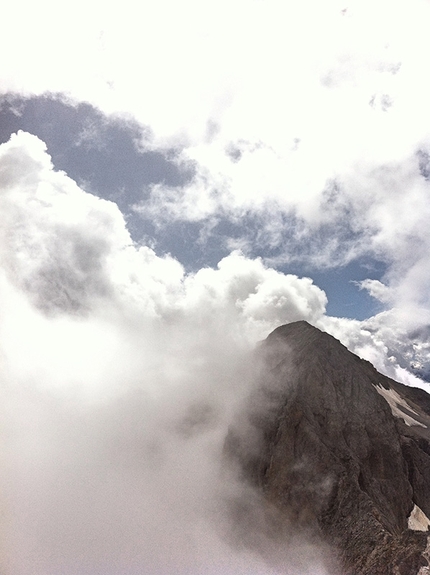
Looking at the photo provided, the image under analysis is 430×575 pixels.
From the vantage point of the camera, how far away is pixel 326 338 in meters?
116

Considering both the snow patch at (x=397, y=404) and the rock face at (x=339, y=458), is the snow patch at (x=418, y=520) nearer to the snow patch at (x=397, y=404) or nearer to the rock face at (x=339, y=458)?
the rock face at (x=339, y=458)

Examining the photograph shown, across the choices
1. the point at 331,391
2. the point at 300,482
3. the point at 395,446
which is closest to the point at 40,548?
the point at 300,482

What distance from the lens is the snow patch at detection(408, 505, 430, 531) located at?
78.4 metres

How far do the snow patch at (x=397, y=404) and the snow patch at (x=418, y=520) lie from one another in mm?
36196

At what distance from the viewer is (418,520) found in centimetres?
8081

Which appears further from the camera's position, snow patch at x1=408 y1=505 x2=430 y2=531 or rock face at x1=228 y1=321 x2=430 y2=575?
snow patch at x1=408 y1=505 x2=430 y2=531

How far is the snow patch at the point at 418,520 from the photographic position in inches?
3086

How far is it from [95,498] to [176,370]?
75494 mm

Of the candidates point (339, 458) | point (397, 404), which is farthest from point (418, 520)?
point (397, 404)

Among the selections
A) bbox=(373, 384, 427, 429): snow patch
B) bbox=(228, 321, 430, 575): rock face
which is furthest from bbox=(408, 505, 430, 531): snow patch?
bbox=(373, 384, 427, 429): snow patch

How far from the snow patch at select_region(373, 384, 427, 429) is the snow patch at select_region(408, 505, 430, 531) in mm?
36196

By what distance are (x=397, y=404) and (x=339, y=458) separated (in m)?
78.5

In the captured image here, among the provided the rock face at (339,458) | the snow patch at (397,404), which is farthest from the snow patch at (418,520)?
the snow patch at (397,404)

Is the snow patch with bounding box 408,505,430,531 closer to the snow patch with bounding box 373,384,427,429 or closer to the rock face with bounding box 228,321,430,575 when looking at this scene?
the rock face with bounding box 228,321,430,575
